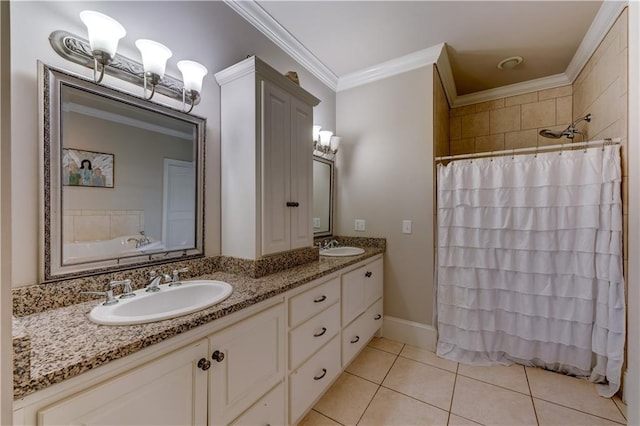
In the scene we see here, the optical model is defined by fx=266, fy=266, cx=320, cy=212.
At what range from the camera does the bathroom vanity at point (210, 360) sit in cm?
69

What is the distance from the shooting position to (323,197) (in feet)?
8.51

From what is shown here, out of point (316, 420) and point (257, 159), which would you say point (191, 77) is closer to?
point (257, 159)

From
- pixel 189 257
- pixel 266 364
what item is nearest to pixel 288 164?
pixel 189 257

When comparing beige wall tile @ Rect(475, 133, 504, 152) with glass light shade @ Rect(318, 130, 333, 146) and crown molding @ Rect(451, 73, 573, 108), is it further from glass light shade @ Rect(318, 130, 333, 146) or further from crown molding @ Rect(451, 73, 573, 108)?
glass light shade @ Rect(318, 130, 333, 146)

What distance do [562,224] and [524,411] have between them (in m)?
1.23

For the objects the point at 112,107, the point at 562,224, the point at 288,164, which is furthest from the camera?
the point at 562,224

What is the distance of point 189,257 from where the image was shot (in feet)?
4.83

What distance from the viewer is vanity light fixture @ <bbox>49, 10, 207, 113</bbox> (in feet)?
3.33

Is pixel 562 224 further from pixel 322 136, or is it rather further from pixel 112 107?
pixel 112 107

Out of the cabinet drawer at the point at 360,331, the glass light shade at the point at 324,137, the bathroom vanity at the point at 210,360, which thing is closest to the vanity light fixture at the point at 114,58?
the bathroom vanity at the point at 210,360

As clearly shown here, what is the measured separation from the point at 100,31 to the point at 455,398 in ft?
8.62

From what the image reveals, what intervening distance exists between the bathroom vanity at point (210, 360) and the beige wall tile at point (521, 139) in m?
2.50

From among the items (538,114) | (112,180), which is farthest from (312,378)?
(538,114)

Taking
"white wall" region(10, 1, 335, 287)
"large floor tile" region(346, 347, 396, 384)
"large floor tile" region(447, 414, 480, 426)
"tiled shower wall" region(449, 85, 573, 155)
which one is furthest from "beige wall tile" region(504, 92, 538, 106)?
"large floor tile" region(447, 414, 480, 426)
